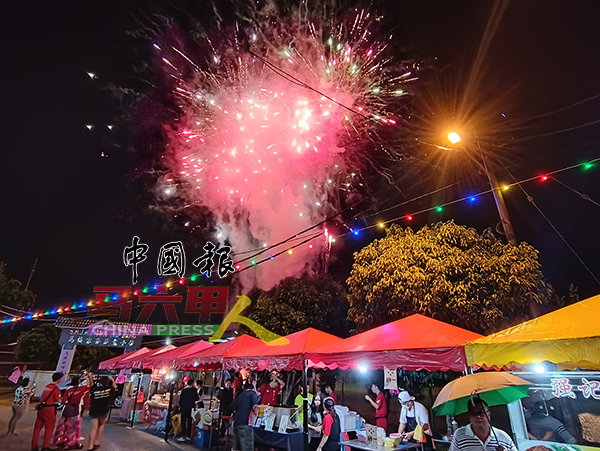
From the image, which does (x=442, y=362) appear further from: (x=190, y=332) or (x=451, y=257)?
(x=190, y=332)

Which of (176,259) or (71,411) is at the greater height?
(176,259)

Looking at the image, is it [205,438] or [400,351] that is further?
[205,438]

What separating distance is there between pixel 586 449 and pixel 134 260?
16.1 metres

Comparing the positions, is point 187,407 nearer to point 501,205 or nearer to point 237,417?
point 237,417

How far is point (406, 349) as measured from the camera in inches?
220

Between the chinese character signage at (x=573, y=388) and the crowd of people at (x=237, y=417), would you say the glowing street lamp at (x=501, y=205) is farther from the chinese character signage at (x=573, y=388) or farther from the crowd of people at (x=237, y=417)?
the chinese character signage at (x=573, y=388)

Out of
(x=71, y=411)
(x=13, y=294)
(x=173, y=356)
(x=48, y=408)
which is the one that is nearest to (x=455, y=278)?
(x=173, y=356)

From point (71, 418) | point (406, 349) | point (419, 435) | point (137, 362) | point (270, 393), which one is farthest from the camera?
point (137, 362)

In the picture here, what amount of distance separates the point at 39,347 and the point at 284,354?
30167 millimetres

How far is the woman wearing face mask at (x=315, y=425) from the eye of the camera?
7.34 m

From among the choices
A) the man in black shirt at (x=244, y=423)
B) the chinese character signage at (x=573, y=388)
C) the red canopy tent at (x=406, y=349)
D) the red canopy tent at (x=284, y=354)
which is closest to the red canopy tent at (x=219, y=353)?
the red canopy tent at (x=284, y=354)

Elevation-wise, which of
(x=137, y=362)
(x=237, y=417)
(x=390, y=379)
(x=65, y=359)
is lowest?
(x=237, y=417)

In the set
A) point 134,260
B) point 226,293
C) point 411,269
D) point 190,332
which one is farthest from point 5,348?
point 411,269

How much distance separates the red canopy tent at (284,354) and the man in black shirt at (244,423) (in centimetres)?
66
